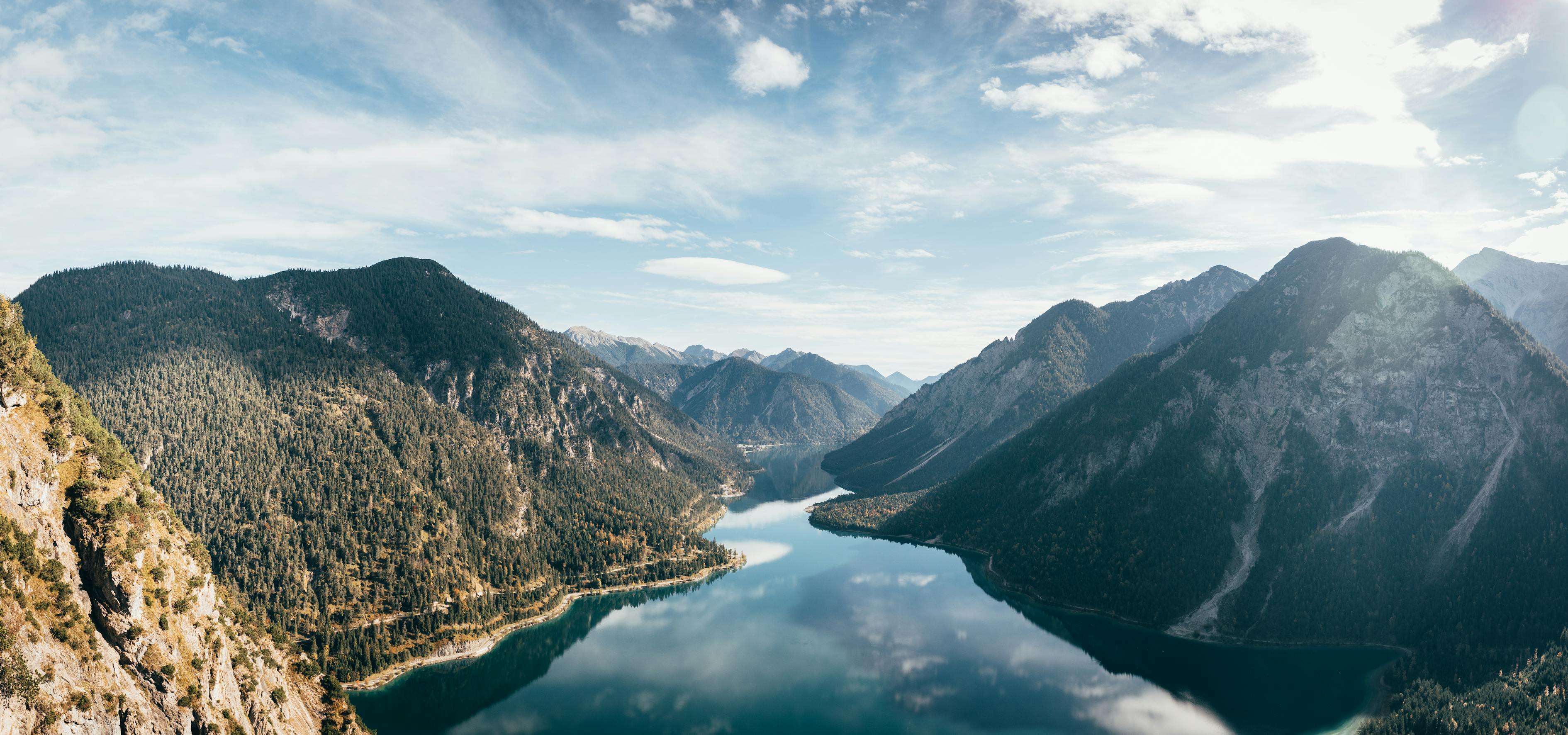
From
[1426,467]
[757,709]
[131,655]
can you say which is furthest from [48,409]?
[1426,467]

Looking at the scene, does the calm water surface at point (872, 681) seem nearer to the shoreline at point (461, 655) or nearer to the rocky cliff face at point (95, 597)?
the shoreline at point (461, 655)

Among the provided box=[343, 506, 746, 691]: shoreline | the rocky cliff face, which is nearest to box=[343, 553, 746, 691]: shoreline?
box=[343, 506, 746, 691]: shoreline

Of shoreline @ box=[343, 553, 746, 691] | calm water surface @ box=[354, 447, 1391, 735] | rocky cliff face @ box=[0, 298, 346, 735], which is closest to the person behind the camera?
rocky cliff face @ box=[0, 298, 346, 735]

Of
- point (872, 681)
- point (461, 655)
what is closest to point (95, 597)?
point (461, 655)

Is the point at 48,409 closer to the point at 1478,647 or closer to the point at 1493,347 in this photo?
the point at 1478,647

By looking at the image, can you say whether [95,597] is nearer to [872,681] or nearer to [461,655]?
[461,655]

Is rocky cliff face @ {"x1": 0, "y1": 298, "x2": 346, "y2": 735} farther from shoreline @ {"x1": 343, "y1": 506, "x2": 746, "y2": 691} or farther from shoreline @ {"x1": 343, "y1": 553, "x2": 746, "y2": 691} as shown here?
shoreline @ {"x1": 343, "y1": 506, "x2": 746, "y2": 691}
